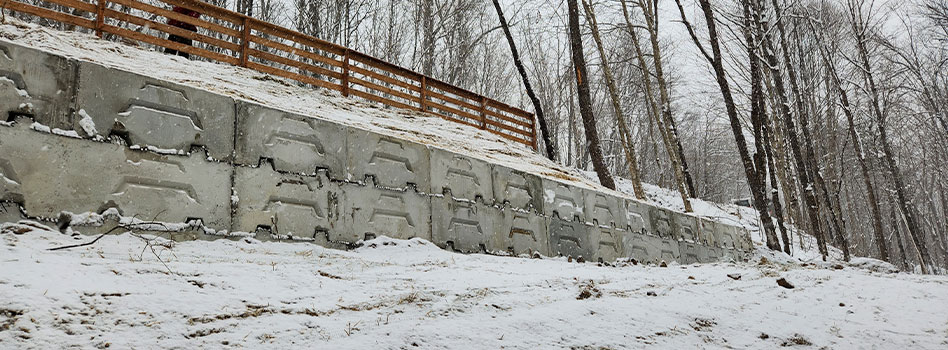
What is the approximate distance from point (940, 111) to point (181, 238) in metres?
21.8

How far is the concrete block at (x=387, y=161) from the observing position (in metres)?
4.84

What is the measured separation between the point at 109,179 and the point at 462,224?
10.7 feet

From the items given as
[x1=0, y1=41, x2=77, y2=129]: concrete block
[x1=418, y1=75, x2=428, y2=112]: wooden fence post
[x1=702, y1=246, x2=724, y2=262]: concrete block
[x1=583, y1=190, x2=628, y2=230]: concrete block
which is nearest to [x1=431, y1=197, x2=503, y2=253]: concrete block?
[x1=583, y1=190, x2=628, y2=230]: concrete block

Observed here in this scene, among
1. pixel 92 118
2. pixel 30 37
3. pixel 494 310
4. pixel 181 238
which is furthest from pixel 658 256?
pixel 30 37

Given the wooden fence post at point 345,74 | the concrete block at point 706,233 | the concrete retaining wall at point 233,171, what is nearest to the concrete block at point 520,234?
the concrete retaining wall at point 233,171

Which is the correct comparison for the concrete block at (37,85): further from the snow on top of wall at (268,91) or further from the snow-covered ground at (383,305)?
the snow on top of wall at (268,91)

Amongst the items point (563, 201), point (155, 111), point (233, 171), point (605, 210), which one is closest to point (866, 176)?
point (605, 210)

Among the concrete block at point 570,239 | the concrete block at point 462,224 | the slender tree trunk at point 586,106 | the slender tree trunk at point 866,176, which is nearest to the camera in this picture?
the concrete block at point 462,224

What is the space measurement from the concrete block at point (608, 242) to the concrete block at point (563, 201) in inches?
14.0

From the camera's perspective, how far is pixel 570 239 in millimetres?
6719

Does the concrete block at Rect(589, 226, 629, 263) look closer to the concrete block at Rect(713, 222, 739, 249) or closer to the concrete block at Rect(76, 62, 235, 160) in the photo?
the concrete block at Rect(713, 222, 739, 249)

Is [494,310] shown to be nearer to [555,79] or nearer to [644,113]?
[555,79]

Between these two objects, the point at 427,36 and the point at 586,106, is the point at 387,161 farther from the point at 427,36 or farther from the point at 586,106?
the point at 427,36

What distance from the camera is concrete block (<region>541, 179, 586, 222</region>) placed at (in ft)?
21.7
